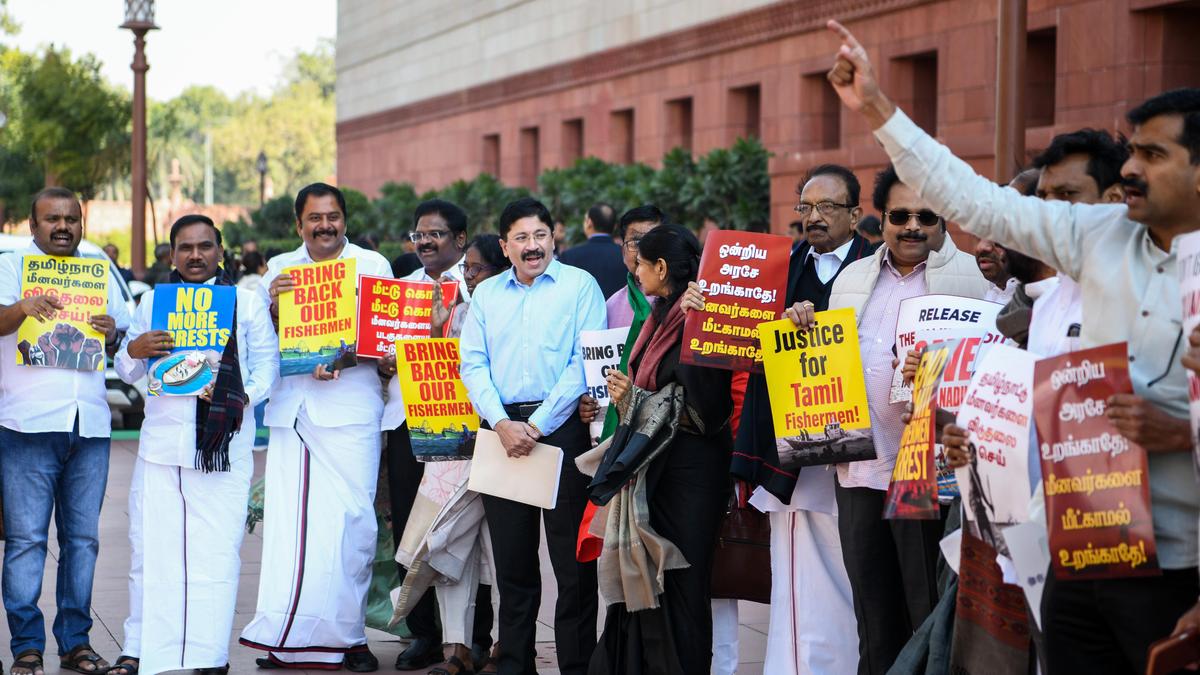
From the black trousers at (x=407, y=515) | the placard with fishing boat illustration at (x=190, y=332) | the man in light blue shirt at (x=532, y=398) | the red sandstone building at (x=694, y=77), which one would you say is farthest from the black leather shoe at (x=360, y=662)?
the red sandstone building at (x=694, y=77)

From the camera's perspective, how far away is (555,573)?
7309 millimetres

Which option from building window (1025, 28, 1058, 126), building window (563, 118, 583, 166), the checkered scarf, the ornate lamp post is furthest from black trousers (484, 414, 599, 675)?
building window (563, 118, 583, 166)

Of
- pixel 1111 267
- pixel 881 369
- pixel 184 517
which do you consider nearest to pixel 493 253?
pixel 184 517

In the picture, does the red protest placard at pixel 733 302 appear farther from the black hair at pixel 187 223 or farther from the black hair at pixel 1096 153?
the black hair at pixel 187 223

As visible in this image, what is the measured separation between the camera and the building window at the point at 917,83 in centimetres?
2338

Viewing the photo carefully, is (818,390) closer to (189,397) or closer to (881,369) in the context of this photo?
(881,369)

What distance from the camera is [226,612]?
7539mm

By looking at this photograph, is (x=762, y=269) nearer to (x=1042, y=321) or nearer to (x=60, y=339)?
(x=1042, y=321)

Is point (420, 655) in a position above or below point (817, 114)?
below

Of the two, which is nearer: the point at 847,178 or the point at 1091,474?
the point at 1091,474

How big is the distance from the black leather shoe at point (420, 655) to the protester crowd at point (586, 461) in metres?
0.01

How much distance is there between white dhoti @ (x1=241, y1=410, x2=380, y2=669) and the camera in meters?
7.87

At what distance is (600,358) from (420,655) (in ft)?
6.62

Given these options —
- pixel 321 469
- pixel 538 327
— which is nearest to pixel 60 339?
pixel 321 469
